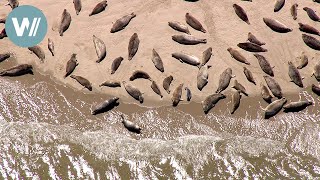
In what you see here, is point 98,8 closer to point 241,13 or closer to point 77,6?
point 77,6

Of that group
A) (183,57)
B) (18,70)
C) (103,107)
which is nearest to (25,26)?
(18,70)

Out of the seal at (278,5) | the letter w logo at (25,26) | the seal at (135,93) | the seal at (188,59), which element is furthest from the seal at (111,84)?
the seal at (278,5)

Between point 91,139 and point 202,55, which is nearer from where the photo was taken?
point 91,139

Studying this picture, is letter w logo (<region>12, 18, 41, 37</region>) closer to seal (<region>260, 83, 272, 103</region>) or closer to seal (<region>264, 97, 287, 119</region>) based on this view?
seal (<region>260, 83, 272, 103</region>)

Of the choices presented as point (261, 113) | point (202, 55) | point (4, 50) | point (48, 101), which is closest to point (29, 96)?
point (48, 101)

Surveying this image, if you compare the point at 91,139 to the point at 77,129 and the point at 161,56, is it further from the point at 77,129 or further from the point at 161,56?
the point at 161,56

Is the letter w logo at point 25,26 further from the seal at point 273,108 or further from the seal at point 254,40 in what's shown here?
the seal at point 273,108
